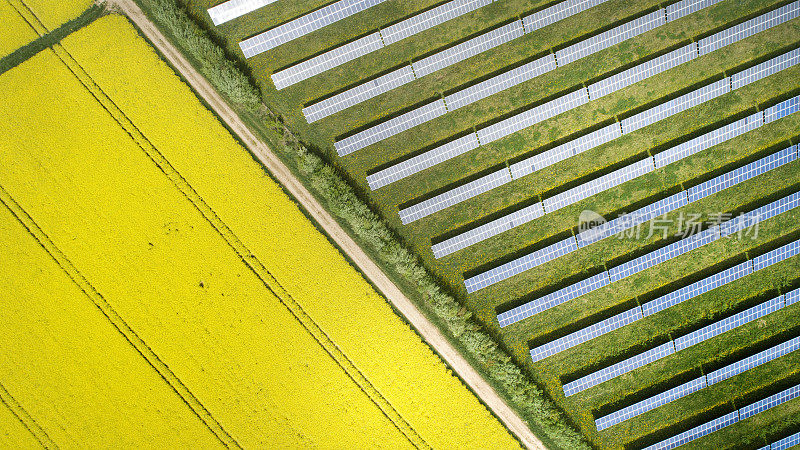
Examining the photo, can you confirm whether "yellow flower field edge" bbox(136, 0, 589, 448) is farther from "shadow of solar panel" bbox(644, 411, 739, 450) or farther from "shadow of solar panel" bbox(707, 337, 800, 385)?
"shadow of solar panel" bbox(707, 337, 800, 385)

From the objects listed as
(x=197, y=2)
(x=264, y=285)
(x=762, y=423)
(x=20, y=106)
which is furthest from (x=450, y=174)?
(x=20, y=106)

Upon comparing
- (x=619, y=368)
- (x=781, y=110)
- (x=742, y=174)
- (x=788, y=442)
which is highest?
(x=781, y=110)

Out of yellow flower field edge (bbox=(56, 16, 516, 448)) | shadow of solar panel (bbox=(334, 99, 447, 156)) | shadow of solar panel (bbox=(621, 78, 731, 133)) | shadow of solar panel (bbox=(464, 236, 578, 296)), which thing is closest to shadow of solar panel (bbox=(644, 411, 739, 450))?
yellow flower field edge (bbox=(56, 16, 516, 448))

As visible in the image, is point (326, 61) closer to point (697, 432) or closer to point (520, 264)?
point (520, 264)

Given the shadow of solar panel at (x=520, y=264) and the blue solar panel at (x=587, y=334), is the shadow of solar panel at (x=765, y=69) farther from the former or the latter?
the blue solar panel at (x=587, y=334)

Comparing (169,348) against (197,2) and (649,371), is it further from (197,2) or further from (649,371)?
(649,371)

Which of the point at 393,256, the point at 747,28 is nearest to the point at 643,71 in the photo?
the point at 747,28

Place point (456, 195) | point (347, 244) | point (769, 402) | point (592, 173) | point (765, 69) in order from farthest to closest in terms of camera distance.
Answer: point (347, 244) → point (592, 173) → point (769, 402) → point (456, 195) → point (765, 69)
